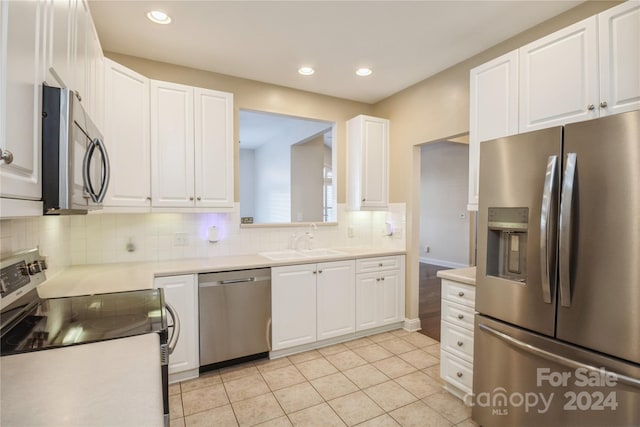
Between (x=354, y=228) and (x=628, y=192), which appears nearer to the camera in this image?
(x=628, y=192)

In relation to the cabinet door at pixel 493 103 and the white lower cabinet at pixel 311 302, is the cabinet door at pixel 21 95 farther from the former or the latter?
the cabinet door at pixel 493 103

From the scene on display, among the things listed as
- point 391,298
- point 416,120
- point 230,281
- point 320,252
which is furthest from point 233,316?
point 416,120

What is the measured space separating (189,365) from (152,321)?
1.40m

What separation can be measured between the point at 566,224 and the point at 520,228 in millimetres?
271

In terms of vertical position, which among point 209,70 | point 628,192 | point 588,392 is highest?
point 209,70

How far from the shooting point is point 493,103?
7.02 ft

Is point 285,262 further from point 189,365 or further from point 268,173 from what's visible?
point 268,173

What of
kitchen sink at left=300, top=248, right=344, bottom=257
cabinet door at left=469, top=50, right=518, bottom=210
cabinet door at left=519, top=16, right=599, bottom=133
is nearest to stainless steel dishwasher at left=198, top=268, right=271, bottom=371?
kitchen sink at left=300, top=248, right=344, bottom=257

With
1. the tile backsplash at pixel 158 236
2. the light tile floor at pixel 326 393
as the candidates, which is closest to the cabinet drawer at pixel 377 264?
the tile backsplash at pixel 158 236

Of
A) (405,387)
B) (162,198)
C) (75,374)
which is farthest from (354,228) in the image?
(75,374)

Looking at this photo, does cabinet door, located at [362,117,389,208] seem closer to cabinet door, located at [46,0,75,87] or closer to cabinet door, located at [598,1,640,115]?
cabinet door, located at [598,1,640,115]

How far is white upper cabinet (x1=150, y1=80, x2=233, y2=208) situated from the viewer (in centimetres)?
255

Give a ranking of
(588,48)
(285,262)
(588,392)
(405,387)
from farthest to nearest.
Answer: (285,262)
(405,387)
(588,48)
(588,392)

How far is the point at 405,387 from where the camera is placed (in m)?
2.40
